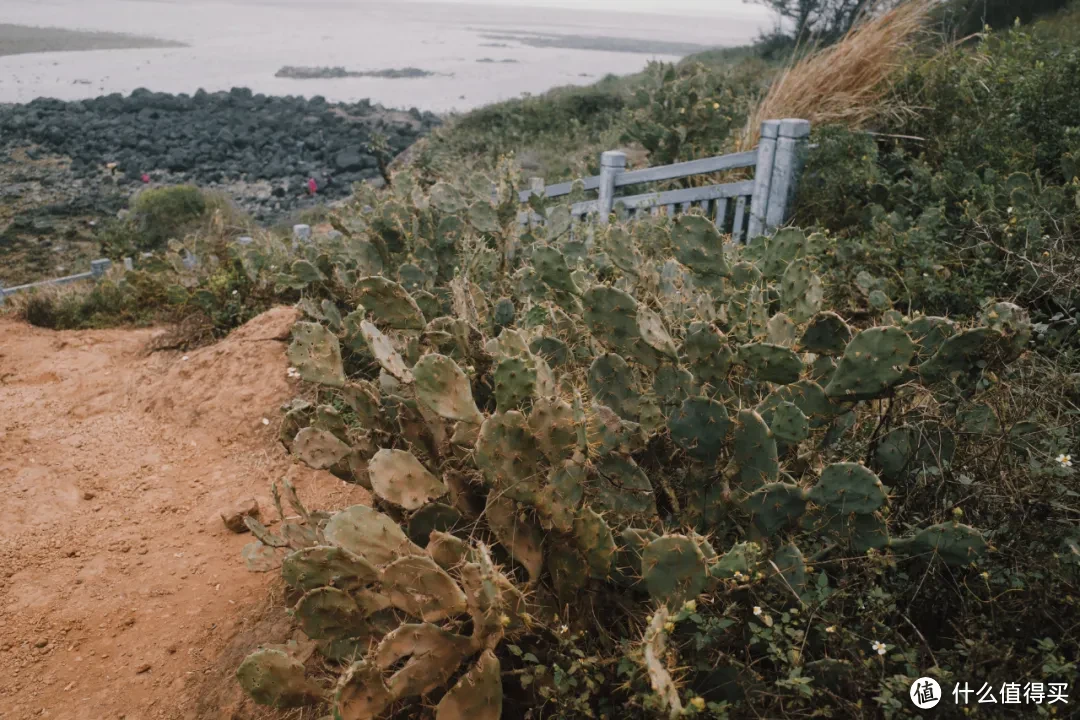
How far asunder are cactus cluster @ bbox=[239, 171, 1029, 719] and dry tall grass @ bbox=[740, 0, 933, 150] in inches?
168

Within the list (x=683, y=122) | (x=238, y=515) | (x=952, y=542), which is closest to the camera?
(x=952, y=542)

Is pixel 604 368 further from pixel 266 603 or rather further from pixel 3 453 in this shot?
pixel 3 453

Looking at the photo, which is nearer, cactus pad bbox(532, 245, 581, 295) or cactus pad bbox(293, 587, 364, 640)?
cactus pad bbox(293, 587, 364, 640)

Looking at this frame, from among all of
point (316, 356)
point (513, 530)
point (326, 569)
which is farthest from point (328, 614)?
point (316, 356)

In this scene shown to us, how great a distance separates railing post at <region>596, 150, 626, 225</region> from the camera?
21.0 ft

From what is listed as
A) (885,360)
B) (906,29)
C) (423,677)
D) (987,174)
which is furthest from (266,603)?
(906,29)

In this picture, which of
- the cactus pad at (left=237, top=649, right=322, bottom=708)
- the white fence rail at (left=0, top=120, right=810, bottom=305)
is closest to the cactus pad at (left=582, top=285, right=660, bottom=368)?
the cactus pad at (left=237, top=649, right=322, bottom=708)

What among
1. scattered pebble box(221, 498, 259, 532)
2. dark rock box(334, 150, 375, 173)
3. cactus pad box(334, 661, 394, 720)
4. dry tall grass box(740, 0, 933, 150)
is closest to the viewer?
Answer: cactus pad box(334, 661, 394, 720)

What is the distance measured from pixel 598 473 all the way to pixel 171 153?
26.8 meters

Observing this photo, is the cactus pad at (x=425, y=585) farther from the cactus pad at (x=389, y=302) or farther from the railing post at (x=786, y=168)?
the railing post at (x=786, y=168)

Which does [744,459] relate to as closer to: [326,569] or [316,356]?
[326,569]

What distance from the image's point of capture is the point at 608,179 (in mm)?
6484

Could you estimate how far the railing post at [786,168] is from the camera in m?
5.67

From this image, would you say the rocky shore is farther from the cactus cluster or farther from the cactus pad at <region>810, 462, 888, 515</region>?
the cactus pad at <region>810, 462, 888, 515</region>
